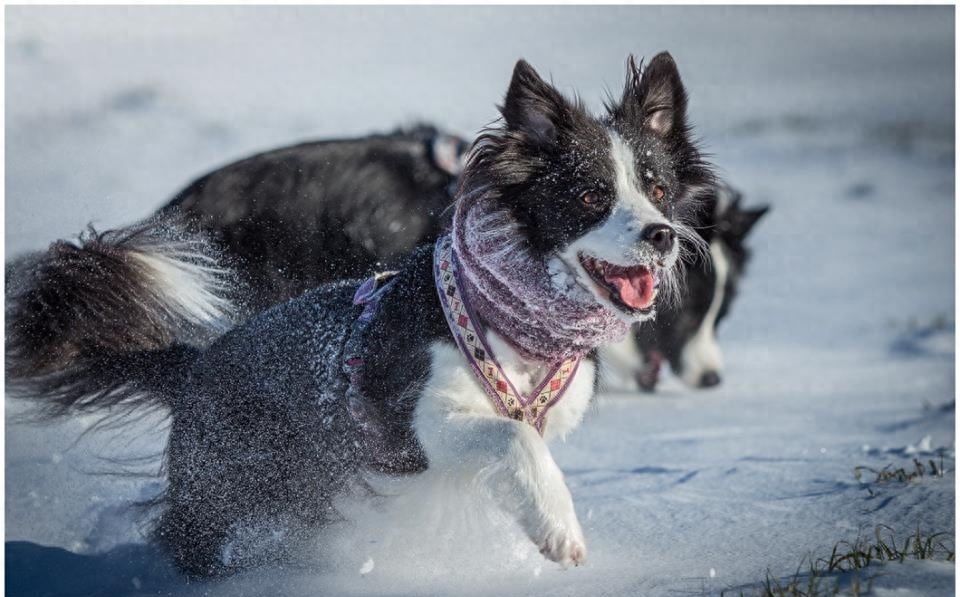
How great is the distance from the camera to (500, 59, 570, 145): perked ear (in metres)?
2.47

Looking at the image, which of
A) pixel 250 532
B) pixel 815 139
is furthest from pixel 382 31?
Answer: pixel 815 139

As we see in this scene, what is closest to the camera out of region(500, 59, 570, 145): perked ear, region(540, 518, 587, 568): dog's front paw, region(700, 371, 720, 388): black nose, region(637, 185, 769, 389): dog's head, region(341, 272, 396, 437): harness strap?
region(540, 518, 587, 568): dog's front paw

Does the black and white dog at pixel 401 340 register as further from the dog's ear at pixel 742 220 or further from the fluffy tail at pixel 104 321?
the dog's ear at pixel 742 220

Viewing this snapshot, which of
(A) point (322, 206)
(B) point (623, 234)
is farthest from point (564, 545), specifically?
(A) point (322, 206)

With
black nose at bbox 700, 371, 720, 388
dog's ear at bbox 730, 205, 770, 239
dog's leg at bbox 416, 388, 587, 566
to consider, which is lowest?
black nose at bbox 700, 371, 720, 388

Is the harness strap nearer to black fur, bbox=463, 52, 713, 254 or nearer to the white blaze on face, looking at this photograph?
black fur, bbox=463, 52, 713, 254

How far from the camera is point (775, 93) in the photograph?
8.70 meters

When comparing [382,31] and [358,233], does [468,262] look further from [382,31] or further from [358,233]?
[382,31]

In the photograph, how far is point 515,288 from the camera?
2.44 m

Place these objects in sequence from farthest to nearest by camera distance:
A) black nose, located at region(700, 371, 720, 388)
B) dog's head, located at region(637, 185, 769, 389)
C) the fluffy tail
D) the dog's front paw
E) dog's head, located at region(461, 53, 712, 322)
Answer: black nose, located at region(700, 371, 720, 388), dog's head, located at region(637, 185, 769, 389), the fluffy tail, dog's head, located at region(461, 53, 712, 322), the dog's front paw

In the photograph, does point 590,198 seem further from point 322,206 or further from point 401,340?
point 322,206

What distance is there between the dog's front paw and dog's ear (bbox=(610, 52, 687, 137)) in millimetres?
1049

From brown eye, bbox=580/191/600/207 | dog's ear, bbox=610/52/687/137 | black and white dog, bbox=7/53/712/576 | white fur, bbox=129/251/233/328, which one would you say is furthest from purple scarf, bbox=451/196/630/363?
white fur, bbox=129/251/233/328

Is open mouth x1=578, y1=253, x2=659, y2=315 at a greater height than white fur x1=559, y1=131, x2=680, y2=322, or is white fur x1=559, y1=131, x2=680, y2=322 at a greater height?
white fur x1=559, y1=131, x2=680, y2=322
